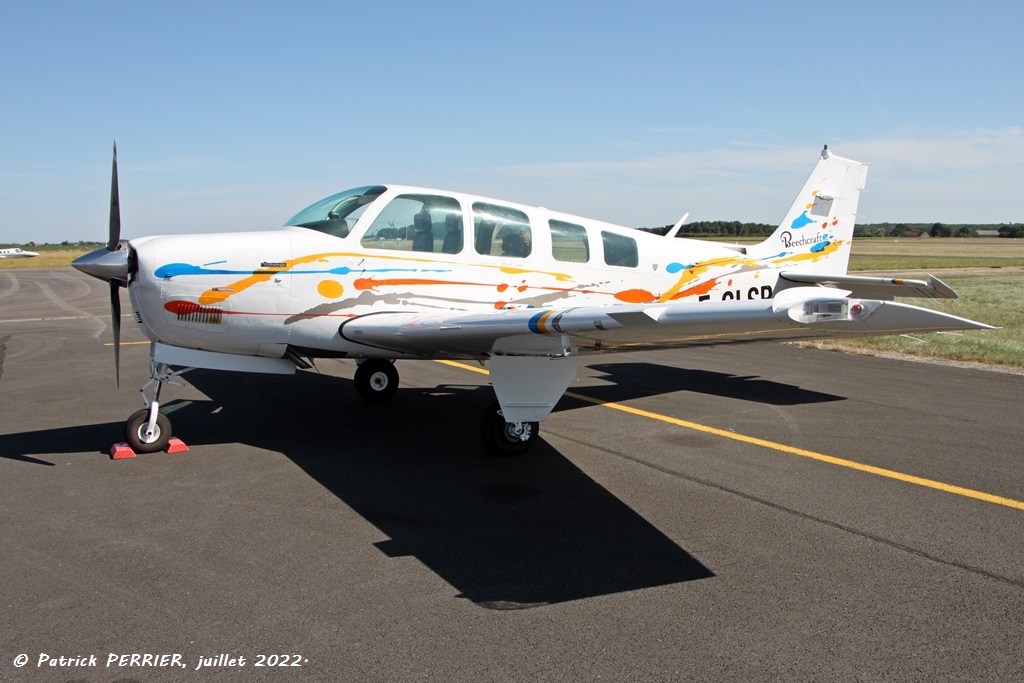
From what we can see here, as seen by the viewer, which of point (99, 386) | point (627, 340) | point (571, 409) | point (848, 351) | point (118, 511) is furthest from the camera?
point (848, 351)

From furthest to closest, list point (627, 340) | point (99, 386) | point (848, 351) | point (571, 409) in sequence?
point (848, 351), point (99, 386), point (571, 409), point (627, 340)

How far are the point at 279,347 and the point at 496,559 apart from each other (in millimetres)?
3324

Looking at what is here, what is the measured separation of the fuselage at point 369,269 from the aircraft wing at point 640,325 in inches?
11.9

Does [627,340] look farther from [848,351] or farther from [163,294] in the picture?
[848,351]

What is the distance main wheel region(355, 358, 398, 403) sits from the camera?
900cm

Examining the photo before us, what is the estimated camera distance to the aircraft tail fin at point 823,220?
9.81m

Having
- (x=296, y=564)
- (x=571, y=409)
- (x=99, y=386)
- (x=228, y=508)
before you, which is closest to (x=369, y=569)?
(x=296, y=564)

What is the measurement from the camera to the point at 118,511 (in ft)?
17.0

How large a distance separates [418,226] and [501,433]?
2137 millimetres


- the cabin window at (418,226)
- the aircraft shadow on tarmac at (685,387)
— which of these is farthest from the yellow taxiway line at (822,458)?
the cabin window at (418,226)

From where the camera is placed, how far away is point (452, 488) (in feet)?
19.1

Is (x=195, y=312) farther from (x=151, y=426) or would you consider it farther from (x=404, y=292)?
(x=404, y=292)

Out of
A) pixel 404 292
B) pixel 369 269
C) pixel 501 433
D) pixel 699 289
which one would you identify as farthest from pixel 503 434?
pixel 699 289

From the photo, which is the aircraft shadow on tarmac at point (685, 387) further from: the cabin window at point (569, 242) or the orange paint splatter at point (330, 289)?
the orange paint splatter at point (330, 289)
